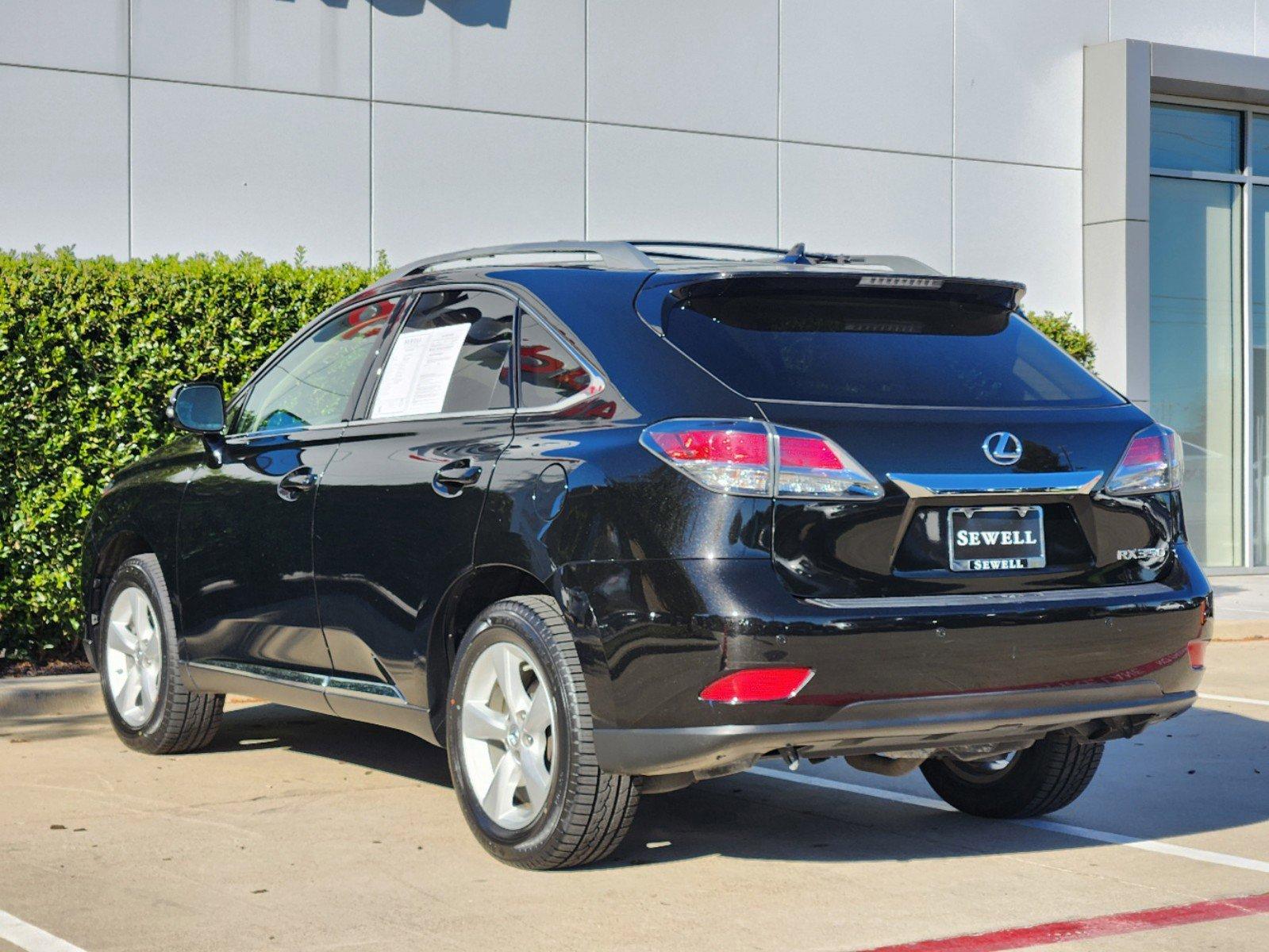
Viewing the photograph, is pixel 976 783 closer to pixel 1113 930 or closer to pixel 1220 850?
pixel 1220 850

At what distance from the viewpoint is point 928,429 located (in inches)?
188

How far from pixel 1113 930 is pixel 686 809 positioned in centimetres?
192

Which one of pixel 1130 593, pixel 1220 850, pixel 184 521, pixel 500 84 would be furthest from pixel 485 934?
pixel 500 84

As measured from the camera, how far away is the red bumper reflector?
452 cm

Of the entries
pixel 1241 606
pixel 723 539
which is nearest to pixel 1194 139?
pixel 1241 606

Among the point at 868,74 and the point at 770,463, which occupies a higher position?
the point at 868,74

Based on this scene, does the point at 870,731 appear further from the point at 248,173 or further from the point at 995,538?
the point at 248,173

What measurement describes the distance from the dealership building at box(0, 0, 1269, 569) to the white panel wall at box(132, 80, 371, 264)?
0.7 inches

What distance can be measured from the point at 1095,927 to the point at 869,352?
1.65 metres

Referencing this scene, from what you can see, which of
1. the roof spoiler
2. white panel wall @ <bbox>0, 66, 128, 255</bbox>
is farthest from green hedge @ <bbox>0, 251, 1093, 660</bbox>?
the roof spoiler

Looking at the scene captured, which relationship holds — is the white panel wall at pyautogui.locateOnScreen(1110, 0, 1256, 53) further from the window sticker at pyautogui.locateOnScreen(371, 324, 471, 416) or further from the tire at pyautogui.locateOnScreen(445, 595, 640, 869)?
the tire at pyautogui.locateOnScreen(445, 595, 640, 869)

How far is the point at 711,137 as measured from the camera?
13.6m

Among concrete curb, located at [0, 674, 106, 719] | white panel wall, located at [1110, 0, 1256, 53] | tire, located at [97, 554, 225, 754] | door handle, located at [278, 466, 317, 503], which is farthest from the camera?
white panel wall, located at [1110, 0, 1256, 53]

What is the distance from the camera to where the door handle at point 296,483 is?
6.03 meters
